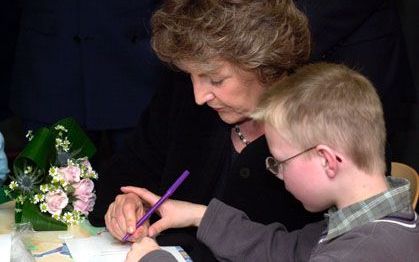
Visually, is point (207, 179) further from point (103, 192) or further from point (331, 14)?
point (331, 14)

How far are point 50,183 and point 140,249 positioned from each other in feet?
1.27

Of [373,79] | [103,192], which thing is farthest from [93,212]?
[373,79]

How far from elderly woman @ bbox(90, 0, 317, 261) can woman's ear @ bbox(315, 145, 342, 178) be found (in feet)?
1.21

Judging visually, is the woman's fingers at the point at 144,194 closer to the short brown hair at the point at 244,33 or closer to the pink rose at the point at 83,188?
the pink rose at the point at 83,188

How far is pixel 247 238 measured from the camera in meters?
1.54

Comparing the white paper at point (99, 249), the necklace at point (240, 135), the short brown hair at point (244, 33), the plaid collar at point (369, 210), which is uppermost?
the short brown hair at point (244, 33)

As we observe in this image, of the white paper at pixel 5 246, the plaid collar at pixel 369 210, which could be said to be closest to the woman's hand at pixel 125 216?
the white paper at pixel 5 246

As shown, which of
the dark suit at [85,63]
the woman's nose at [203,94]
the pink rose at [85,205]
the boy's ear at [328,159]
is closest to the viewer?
the boy's ear at [328,159]

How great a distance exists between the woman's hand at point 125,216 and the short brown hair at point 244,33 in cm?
41

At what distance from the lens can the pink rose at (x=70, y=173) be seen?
174 centimetres

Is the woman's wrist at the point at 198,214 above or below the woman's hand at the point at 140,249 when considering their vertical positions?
above

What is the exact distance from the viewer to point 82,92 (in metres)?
2.41

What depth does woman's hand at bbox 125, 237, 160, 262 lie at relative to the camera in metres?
1.46

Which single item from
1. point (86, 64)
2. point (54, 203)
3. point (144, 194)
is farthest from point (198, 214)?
point (86, 64)
